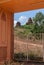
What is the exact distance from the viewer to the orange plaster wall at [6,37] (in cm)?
827

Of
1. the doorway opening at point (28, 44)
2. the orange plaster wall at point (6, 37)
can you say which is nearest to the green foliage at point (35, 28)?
the doorway opening at point (28, 44)

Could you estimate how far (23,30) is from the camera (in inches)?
480

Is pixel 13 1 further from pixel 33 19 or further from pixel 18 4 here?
pixel 33 19

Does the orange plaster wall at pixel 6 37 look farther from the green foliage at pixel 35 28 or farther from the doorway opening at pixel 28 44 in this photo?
the green foliage at pixel 35 28

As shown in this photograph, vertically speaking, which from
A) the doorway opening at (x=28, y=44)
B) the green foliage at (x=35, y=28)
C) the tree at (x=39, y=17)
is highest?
the tree at (x=39, y=17)

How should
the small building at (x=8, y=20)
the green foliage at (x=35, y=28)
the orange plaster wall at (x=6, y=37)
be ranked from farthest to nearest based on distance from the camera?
the green foliage at (x=35, y=28) < the orange plaster wall at (x=6, y=37) < the small building at (x=8, y=20)

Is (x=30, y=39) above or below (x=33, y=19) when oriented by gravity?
below

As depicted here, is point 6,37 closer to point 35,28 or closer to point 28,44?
point 28,44

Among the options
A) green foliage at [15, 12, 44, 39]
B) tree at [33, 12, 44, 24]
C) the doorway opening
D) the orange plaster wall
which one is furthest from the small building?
tree at [33, 12, 44, 24]

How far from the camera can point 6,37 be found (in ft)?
28.2

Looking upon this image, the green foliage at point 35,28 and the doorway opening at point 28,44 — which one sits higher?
the green foliage at point 35,28

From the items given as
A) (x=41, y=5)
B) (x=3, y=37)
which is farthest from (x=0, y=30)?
(x=41, y=5)

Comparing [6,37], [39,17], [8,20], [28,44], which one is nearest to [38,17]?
[39,17]

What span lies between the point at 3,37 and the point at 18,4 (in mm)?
1607
